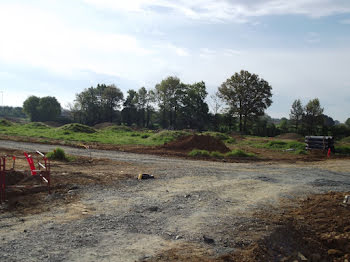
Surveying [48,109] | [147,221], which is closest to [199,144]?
[147,221]

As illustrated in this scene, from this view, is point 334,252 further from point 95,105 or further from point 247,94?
point 95,105

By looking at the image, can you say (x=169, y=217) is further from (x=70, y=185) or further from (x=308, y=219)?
(x=70, y=185)

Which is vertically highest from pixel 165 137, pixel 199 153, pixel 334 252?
pixel 165 137

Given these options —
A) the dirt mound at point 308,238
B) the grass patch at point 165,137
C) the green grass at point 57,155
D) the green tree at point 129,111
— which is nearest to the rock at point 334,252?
the dirt mound at point 308,238

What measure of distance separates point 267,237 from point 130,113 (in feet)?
206

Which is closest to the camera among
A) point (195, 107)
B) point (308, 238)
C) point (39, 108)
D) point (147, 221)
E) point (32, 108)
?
point (308, 238)

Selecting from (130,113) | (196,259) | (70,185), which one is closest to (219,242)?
(196,259)

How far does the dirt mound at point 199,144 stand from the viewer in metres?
21.9

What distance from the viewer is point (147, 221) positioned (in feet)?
22.2

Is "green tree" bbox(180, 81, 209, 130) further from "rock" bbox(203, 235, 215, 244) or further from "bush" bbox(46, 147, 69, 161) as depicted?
"rock" bbox(203, 235, 215, 244)

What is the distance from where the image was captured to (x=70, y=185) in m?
9.61

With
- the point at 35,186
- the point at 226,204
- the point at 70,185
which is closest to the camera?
the point at 226,204

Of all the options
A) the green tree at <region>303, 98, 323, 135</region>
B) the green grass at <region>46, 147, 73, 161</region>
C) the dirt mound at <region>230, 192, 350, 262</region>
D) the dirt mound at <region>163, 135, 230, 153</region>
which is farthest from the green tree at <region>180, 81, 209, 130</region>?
the dirt mound at <region>230, 192, 350, 262</region>

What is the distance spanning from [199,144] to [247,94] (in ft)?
101
